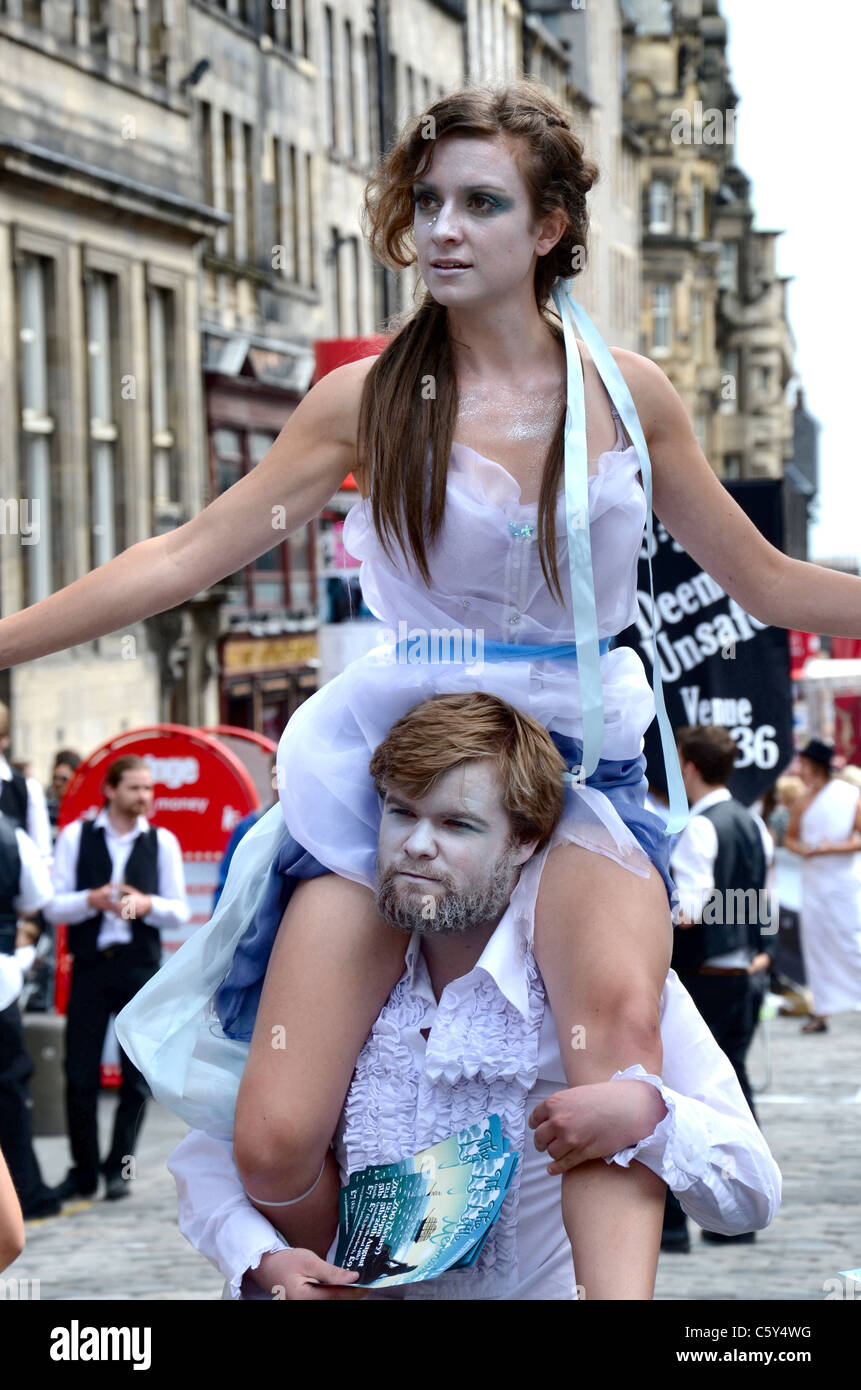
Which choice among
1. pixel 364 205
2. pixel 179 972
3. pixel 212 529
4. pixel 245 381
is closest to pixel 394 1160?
pixel 179 972

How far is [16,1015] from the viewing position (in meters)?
7.97

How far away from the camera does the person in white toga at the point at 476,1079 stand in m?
3.00

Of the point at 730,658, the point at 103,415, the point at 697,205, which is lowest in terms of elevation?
the point at 730,658

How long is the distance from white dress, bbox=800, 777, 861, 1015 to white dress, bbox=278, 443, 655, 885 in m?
9.43

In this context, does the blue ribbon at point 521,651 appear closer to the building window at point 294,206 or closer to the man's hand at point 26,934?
the man's hand at point 26,934

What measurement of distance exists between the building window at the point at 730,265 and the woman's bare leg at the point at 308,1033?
72369mm

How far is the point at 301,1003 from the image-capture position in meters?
3.11

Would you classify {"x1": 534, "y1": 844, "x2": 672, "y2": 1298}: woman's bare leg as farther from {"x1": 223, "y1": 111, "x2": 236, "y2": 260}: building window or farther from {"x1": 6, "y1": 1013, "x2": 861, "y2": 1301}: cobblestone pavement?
{"x1": 223, "y1": 111, "x2": 236, "y2": 260}: building window

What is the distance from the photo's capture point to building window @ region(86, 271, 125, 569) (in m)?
21.8

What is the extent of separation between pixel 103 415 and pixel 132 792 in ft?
44.0

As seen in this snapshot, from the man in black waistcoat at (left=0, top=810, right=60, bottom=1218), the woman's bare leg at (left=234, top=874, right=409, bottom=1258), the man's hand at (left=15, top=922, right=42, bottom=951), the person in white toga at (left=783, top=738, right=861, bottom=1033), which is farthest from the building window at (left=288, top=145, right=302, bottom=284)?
the woman's bare leg at (left=234, top=874, right=409, bottom=1258)

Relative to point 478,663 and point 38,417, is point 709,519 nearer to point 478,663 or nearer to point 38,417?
point 478,663

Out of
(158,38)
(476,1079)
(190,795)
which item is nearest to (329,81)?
(158,38)


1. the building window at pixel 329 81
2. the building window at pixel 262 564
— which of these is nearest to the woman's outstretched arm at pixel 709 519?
the building window at pixel 262 564
